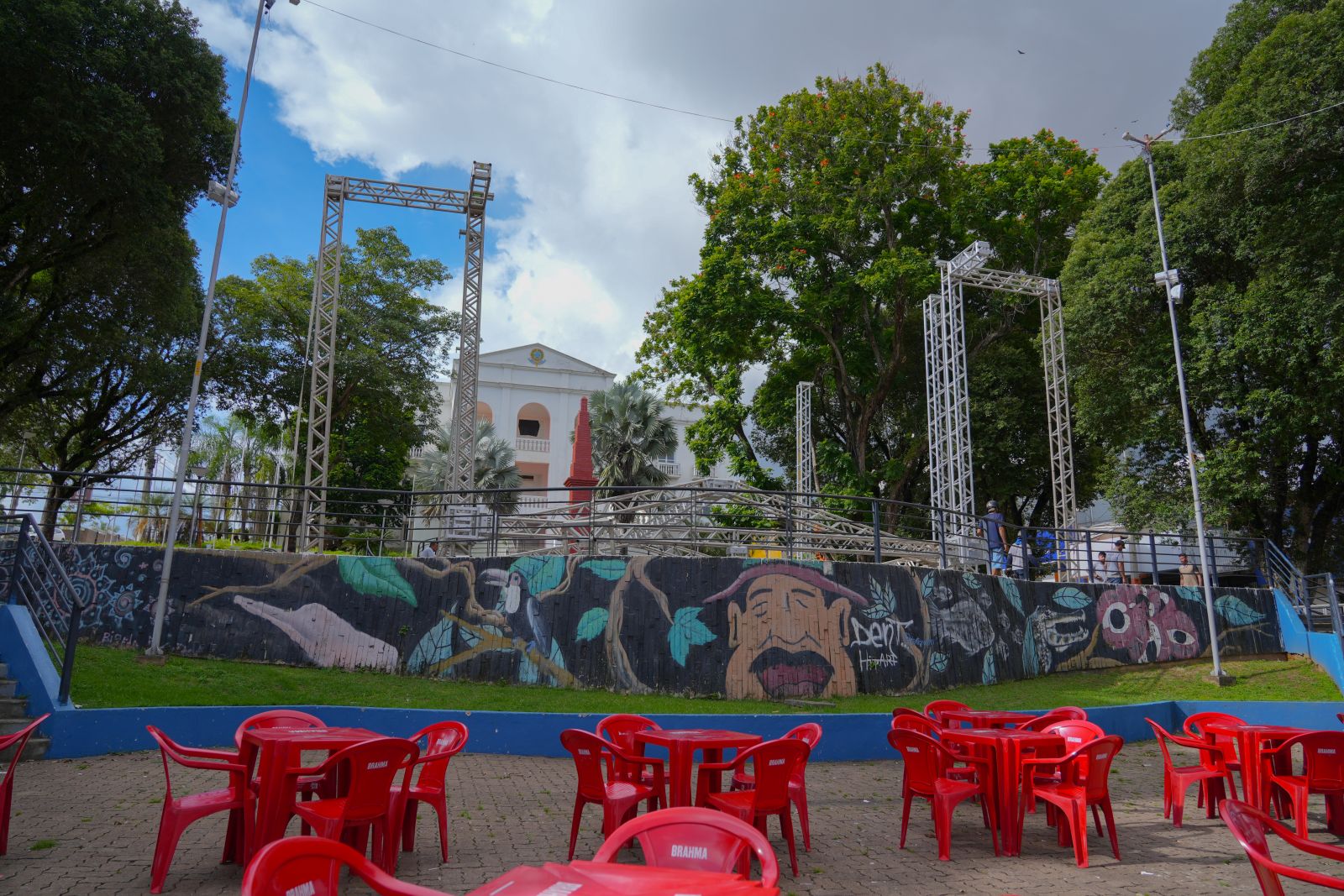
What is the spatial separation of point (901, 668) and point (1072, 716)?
4.92 meters

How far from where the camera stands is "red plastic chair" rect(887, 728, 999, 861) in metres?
5.85

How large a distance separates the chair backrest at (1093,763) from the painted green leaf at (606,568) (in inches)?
283

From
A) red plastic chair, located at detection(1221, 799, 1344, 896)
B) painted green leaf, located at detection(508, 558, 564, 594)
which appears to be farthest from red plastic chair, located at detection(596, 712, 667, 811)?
painted green leaf, located at detection(508, 558, 564, 594)

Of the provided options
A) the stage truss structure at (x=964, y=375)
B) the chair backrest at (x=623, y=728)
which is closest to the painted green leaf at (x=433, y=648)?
the chair backrest at (x=623, y=728)

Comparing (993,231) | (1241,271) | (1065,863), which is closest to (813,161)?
(993,231)

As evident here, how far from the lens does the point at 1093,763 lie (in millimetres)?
5793

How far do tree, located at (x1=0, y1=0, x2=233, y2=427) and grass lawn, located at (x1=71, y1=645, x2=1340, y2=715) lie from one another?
832 cm

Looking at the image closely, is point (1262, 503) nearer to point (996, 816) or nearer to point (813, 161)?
point (813, 161)

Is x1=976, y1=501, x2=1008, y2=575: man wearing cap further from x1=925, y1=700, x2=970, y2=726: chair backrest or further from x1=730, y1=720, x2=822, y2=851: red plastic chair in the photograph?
x1=730, y1=720, x2=822, y2=851: red plastic chair

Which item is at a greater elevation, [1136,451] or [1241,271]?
[1241,271]

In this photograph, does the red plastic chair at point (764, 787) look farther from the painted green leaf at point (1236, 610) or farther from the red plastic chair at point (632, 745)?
the painted green leaf at point (1236, 610)

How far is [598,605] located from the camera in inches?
477

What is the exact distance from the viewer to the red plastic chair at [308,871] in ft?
8.18

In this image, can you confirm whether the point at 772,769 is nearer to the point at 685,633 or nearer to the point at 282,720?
the point at 282,720
